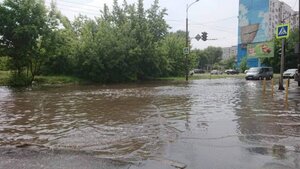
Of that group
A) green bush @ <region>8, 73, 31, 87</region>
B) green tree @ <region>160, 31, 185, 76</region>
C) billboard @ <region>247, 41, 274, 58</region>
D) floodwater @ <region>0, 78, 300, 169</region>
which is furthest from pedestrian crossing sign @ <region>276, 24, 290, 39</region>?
billboard @ <region>247, 41, 274, 58</region>

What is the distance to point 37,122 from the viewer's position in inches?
411

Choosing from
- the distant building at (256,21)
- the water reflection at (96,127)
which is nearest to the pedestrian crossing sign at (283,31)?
the water reflection at (96,127)

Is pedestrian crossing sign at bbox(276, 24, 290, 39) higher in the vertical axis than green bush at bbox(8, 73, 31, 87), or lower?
higher

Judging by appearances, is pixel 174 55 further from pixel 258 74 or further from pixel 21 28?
pixel 21 28

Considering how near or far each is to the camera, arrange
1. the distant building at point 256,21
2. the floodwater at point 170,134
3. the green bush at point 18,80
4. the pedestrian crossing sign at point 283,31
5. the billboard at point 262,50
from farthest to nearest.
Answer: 1. the distant building at point 256,21
2. the billboard at point 262,50
3. the green bush at point 18,80
4. the pedestrian crossing sign at point 283,31
5. the floodwater at point 170,134

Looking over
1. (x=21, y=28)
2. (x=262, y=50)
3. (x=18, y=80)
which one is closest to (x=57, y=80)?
(x=18, y=80)

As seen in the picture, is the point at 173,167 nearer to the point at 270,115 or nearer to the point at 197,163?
the point at 197,163

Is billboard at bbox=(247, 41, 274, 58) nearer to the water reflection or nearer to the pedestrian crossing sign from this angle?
the pedestrian crossing sign

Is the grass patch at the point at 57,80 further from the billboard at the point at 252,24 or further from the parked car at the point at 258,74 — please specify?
the billboard at the point at 252,24

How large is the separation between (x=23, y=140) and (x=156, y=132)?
316 cm

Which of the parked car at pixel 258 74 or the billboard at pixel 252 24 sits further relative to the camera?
the billboard at pixel 252 24

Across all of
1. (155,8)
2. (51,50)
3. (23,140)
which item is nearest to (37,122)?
(23,140)

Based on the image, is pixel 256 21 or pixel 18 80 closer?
pixel 18 80

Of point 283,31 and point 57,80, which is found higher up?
point 283,31
